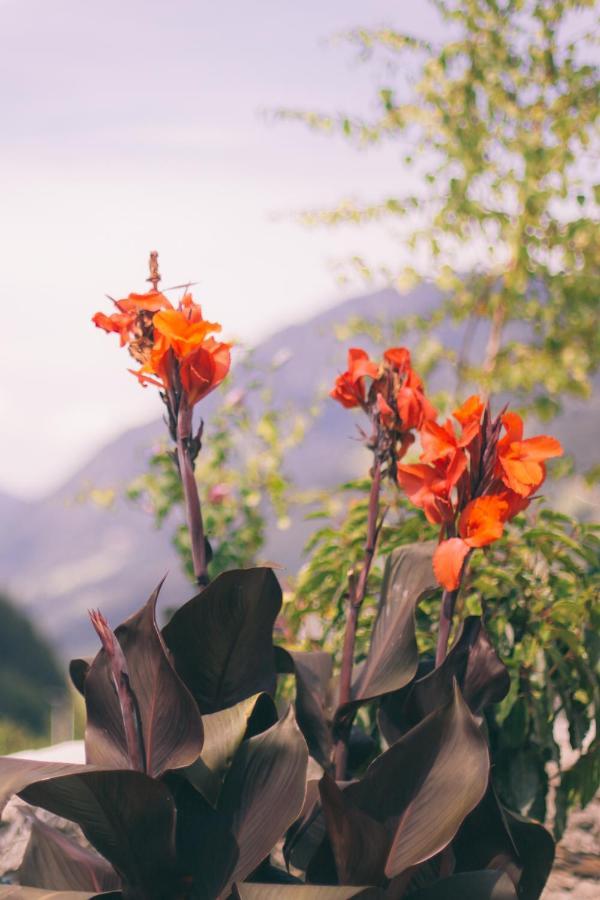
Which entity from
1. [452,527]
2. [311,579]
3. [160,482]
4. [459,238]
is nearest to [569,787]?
[311,579]

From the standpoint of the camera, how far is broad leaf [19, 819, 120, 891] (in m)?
1.68

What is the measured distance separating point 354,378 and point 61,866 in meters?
0.95

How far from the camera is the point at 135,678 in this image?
1658 millimetres

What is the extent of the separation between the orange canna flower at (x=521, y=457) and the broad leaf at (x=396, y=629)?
0.91 ft

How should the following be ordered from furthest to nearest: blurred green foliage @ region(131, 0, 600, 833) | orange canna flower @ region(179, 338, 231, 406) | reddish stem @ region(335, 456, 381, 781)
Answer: blurred green foliage @ region(131, 0, 600, 833)
reddish stem @ region(335, 456, 381, 781)
orange canna flower @ region(179, 338, 231, 406)

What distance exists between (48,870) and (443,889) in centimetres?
65

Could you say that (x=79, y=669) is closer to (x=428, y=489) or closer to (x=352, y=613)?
(x=352, y=613)

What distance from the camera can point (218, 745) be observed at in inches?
66.2

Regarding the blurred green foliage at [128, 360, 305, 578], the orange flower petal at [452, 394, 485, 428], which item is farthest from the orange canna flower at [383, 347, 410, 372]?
the blurred green foliage at [128, 360, 305, 578]

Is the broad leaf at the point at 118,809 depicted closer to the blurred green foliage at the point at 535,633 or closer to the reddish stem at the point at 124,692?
the reddish stem at the point at 124,692

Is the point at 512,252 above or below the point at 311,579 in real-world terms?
above

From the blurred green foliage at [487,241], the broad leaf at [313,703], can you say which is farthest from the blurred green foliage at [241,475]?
the broad leaf at [313,703]

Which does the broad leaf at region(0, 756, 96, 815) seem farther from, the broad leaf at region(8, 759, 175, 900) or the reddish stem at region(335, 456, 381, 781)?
the reddish stem at region(335, 456, 381, 781)

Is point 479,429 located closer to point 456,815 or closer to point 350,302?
point 456,815
